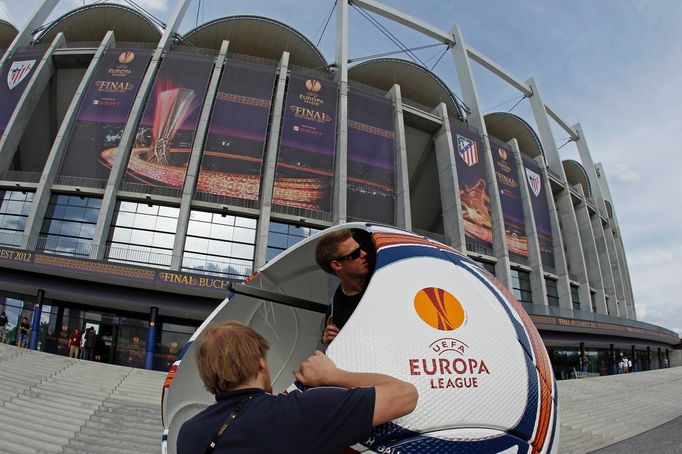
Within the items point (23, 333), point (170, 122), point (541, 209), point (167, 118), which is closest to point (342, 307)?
point (23, 333)

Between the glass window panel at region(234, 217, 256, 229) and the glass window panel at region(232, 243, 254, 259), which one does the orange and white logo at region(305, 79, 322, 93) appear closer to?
the glass window panel at region(234, 217, 256, 229)

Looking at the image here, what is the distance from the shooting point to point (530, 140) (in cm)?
3866

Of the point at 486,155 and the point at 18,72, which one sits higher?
the point at 18,72

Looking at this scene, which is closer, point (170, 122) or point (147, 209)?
point (147, 209)

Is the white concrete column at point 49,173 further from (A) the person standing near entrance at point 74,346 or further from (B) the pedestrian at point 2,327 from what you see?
(A) the person standing near entrance at point 74,346

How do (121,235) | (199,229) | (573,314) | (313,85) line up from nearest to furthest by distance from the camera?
(121,235) → (199,229) → (313,85) → (573,314)

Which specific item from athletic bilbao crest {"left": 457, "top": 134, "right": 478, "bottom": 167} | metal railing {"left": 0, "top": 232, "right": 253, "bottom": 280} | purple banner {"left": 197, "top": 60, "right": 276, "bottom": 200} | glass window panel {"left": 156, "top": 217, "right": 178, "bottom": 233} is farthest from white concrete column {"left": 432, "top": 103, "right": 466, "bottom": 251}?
glass window panel {"left": 156, "top": 217, "right": 178, "bottom": 233}

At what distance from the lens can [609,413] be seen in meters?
12.4

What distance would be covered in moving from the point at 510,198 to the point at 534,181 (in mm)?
4975

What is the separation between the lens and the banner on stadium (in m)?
29.1

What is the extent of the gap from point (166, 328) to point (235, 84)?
15.9 meters

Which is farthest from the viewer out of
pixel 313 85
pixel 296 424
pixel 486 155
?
pixel 486 155

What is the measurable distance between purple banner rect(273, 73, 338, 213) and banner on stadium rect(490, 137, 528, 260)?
14.7 m

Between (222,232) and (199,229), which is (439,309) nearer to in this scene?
(222,232)
